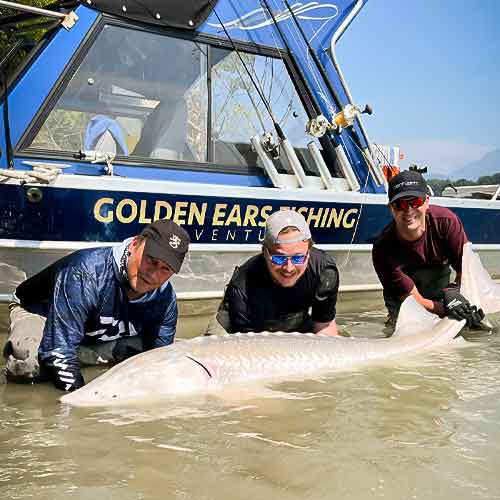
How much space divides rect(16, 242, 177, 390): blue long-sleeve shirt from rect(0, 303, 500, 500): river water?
0.24 meters

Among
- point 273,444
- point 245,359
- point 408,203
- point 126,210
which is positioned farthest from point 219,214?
point 273,444

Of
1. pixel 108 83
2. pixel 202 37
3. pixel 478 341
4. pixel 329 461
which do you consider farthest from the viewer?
pixel 202 37

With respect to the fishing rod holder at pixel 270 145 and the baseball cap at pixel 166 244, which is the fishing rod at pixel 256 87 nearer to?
the fishing rod holder at pixel 270 145

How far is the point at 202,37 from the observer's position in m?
4.79

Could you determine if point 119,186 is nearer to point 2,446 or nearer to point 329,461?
point 2,446

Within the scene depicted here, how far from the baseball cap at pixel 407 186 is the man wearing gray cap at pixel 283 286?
0.71 m

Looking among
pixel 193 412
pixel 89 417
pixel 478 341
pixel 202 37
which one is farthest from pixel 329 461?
pixel 202 37

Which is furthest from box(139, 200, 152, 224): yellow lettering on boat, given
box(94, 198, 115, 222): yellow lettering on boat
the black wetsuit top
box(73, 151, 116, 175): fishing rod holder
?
the black wetsuit top

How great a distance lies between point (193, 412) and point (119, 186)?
5.98 feet

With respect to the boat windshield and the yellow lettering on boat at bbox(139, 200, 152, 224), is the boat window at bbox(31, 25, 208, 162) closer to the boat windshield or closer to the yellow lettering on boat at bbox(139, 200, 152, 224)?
the boat windshield

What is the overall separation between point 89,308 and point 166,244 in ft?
1.70

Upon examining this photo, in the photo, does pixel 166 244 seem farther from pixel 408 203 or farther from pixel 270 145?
pixel 270 145

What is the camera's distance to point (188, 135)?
473cm

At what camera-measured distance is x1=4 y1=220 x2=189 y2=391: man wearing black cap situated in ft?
9.46
